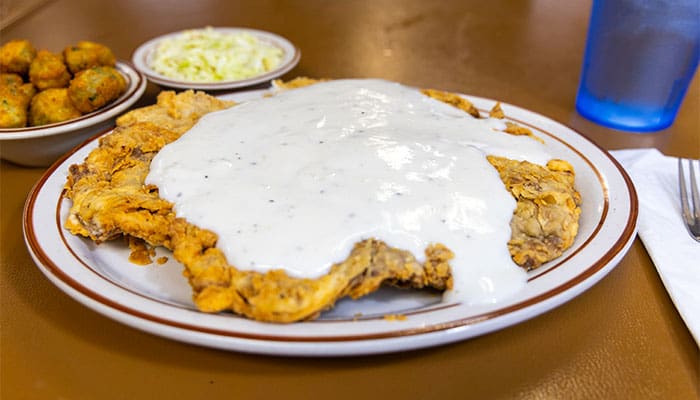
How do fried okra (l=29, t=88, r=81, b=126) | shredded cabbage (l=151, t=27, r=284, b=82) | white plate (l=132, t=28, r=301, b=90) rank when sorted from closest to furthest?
fried okra (l=29, t=88, r=81, b=126)
white plate (l=132, t=28, r=301, b=90)
shredded cabbage (l=151, t=27, r=284, b=82)

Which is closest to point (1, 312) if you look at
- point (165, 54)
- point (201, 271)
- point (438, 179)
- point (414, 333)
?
point (201, 271)

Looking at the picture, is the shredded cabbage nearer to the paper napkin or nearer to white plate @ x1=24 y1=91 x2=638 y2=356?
white plate @ x1=24 y1=91 x2=638 y2=356

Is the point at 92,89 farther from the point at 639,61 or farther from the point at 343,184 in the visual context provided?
the point at 639,61

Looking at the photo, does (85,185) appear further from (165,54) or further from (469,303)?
(165,54)

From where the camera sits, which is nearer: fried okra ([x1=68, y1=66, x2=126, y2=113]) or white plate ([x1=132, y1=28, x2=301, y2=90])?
fried okra ([x1=68, y1=66, x2=126, y2=113])

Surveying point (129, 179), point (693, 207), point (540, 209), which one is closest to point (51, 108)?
point (129, 179)

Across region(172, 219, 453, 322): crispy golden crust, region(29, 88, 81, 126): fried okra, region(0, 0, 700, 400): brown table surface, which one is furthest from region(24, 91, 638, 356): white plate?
region(29, 88, 81, 126): fried okra

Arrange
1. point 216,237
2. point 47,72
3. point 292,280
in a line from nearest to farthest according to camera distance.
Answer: point 292,280, point 216,237, point 47,72
